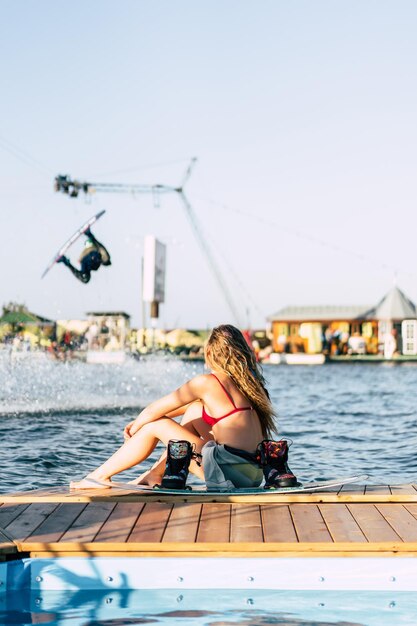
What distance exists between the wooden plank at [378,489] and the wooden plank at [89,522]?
6.18ft

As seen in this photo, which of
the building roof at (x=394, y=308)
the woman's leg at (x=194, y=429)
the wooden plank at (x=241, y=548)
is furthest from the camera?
the building roof at (x=394, y=308)

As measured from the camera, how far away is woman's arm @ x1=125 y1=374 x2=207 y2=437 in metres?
6.34

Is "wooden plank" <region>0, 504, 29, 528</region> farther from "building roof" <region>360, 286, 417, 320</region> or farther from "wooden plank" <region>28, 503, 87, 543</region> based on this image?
"building roof" <region>360, 286, 417, 320</region>

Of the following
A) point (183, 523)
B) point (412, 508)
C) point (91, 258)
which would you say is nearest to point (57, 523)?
point (183, 523)

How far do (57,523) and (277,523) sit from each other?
1.35 metres

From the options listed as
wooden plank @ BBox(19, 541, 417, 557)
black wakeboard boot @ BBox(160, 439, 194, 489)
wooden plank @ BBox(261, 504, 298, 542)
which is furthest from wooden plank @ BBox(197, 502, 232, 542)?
black wakeboard boot @ BBox(160, 439, 194, 489)

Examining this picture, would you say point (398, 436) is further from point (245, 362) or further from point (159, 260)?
point (159, 260)

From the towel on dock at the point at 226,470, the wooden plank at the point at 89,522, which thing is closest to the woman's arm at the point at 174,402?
the towel on dock at the point at 226,470

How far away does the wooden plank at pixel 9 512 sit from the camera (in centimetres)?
582

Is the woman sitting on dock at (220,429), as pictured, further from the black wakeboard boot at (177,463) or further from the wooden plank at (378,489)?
the wooden plank at (378,489)

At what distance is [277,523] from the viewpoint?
5.74 meters

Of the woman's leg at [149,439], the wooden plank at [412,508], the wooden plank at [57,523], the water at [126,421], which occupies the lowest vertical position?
the water at [126,421]

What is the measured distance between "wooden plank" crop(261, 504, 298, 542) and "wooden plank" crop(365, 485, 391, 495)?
33.0 inches

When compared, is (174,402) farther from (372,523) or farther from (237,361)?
(372,523)
